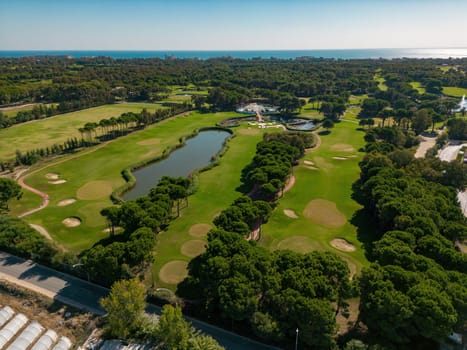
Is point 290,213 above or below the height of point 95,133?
below

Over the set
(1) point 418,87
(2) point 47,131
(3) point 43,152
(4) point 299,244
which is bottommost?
(4) point 299,244

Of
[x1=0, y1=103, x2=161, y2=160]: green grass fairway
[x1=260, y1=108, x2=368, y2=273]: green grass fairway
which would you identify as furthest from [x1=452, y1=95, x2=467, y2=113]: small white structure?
[x1=0, y1=103, x2=161, y2=160]: green grass fairway

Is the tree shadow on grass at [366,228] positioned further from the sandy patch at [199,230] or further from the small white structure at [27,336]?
the small white structure at [27,336]

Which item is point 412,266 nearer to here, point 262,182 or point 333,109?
point 262,182

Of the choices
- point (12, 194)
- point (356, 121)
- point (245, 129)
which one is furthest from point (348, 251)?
point (356, 121)

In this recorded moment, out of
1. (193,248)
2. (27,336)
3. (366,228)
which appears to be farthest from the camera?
(366,228)

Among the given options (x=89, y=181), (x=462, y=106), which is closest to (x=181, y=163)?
(x=89, y=181)

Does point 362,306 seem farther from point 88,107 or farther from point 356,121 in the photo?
point 88,107
